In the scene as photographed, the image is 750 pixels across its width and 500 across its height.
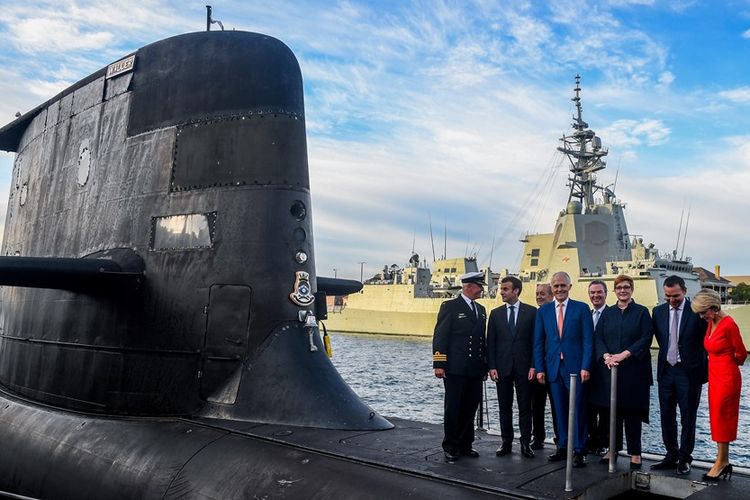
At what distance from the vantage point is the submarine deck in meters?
4.42

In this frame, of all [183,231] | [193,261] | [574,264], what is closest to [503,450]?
[193,261]

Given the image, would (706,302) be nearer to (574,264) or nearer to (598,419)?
(598,419)

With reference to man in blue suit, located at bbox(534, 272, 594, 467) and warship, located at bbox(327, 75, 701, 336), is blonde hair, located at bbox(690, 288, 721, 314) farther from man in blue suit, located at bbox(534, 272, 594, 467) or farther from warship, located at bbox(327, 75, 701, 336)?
warship, located at bbox(327, 75, 701, 336)

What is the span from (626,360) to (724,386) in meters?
0.87

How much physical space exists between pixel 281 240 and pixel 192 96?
1949 millimetres

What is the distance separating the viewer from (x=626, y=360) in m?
5.64

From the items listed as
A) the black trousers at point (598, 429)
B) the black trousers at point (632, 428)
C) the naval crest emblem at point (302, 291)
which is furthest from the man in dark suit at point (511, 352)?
the naval crest emblem at point (302, 291)

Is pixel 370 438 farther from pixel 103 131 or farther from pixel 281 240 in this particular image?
pixel 103 131

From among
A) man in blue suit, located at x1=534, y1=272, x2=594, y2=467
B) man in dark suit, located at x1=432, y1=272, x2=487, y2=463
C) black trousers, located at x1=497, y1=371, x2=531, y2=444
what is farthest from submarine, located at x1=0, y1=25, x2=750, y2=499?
man in blue suit, located at x1=534, y1=272, x2=594, y2=467

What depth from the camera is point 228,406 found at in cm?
640

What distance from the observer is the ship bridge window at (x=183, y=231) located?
6.83 metres

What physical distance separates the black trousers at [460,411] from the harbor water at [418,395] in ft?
5.86

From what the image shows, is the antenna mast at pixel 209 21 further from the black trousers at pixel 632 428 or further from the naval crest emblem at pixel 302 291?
the black trousers at pixel 632 428

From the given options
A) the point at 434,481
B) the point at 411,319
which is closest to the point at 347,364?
the point at 411,319
